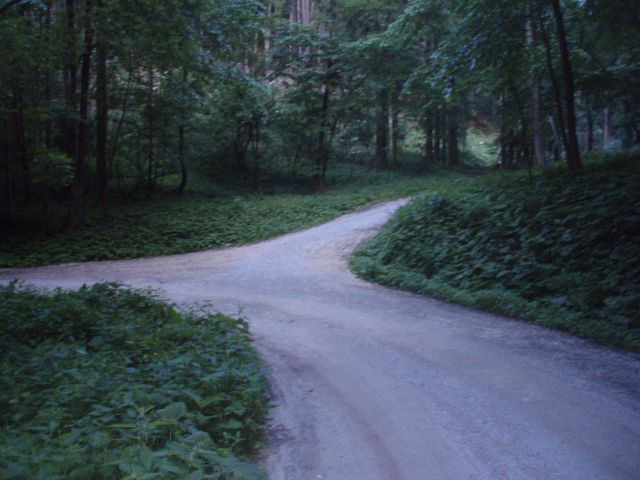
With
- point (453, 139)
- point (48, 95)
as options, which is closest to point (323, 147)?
point (453, 139)

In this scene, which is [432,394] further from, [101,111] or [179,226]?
[101,111]

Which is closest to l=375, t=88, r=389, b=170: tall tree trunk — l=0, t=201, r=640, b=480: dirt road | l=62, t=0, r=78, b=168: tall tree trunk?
l=62, t=0, r=78, b=168: tall tree trunk

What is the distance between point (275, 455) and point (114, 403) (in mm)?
1421

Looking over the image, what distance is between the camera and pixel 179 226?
21938 millimetres

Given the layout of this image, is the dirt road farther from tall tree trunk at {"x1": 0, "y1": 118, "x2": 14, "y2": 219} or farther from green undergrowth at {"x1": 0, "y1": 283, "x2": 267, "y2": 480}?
tall tree trunk at {"x1": 0, "y1": 118, "x2": 14, "y2": 219}

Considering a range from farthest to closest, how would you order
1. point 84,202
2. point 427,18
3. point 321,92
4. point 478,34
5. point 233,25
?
point 321,92, point 84,202, point 427,18, point 478,34, point 233,25

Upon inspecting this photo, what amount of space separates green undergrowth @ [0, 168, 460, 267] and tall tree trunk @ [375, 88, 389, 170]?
5.01m

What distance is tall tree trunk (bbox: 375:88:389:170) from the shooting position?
2968 cm

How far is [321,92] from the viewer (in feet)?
93.9

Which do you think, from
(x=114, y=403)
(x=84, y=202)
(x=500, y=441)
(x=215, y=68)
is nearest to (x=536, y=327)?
(x=500, y=441)

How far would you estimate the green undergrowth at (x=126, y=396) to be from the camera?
148 inches

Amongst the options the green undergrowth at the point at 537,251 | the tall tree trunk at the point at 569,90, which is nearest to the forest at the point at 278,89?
the tall tree trunk at the point at 569,90

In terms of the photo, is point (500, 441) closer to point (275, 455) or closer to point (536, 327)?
point (275, 455)

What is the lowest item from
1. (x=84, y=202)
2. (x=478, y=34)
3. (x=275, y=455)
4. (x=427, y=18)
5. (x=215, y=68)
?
(x=275, y=455)
